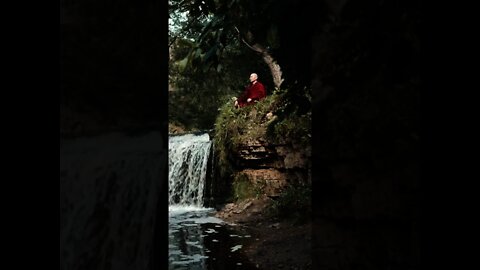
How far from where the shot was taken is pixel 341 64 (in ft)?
2.97

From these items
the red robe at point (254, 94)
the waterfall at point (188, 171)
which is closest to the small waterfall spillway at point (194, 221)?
the waterfall at point (188, 171)

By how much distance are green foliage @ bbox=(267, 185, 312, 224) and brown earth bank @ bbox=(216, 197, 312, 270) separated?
0.33 feet

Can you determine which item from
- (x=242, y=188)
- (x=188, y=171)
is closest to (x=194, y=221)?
(x=242, y=188)

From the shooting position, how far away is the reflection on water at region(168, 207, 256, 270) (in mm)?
5371

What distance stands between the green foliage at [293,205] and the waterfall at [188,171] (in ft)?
9.25

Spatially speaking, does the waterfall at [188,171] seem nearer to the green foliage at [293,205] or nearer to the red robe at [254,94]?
the red robe at [254,94]

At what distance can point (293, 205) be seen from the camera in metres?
7.29

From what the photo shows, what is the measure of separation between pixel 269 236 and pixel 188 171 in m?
4.50

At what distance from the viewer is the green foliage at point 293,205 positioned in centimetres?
699

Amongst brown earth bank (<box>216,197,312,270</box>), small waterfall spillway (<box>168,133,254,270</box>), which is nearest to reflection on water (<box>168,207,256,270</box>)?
small waterfall spillway (<box>168,133,254,270</box>)

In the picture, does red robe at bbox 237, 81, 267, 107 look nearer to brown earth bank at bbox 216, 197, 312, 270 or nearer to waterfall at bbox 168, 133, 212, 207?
waterfall at bbox 168, 133, 212, 207
